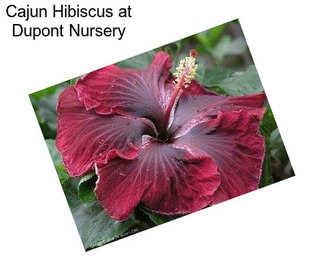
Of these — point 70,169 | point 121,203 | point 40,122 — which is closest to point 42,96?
point 40,122

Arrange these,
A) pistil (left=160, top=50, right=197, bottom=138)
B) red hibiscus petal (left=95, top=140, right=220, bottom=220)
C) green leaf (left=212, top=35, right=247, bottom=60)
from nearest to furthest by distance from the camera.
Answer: red hibiscus petal (left=95, top=140, right=220, bottom=220) → pistil (left=160, top=50, right=197, bottom=138) → green leaf (left=212, top=35, right=247, bottom=60)

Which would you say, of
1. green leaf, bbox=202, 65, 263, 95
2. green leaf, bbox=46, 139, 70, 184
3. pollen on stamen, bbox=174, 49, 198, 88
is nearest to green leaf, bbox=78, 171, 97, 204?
green leaf, bbox=46, 139, 70, 184

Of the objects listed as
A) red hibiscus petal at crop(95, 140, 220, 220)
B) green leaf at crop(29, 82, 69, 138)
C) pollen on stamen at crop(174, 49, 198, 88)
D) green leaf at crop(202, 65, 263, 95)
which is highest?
green leaf at crop(29, 82, 69, 138)

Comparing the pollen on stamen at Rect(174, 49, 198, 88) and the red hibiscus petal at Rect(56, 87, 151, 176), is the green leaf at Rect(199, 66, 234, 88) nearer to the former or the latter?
the pollen on stamen at Rect(174, 49, 198, 88)

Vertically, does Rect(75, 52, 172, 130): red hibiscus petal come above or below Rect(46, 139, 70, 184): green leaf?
above

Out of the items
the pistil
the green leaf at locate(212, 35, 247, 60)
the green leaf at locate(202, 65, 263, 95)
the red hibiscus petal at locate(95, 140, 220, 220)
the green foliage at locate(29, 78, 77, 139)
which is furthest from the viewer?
the green leaf at locate(212, 35, 247, 60)

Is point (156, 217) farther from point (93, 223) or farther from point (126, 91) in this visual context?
point (126, 91)

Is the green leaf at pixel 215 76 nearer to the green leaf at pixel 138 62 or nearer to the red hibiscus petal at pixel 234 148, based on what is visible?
the green leaf at pixel 138 62
